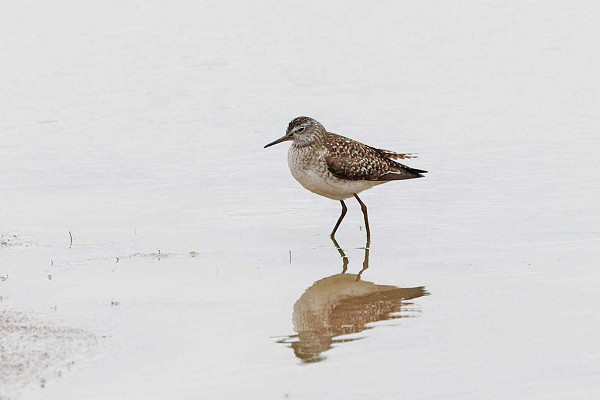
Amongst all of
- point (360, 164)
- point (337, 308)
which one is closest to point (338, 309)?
point (337, 308)

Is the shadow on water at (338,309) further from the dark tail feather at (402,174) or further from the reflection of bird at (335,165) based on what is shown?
the dark tail feather at (402,174)

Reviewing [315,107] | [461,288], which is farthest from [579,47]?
[461,288]

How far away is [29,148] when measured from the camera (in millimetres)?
14859

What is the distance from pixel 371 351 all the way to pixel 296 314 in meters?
1.12

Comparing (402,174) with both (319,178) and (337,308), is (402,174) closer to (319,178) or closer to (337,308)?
(319,178)

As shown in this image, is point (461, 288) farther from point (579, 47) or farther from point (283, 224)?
point (579, 47)

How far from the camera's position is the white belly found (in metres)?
12.2

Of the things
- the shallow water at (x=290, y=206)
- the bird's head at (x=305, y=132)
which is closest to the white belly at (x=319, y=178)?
the bird's head at (x=305, y=132)

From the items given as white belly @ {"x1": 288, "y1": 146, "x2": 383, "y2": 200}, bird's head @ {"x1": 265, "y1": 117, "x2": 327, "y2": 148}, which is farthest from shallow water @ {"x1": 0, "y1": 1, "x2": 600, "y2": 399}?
bird's head @ {"x1": 265, "y1": 117, "x2": 327, "y2": 148}

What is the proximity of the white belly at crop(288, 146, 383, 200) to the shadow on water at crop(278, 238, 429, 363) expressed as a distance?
67.5 inches

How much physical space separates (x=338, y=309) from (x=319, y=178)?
2887mm

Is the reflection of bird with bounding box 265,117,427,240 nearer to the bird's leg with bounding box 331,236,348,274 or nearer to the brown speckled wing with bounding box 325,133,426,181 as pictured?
the brown speckled wing with bounding box 325,133,426,181

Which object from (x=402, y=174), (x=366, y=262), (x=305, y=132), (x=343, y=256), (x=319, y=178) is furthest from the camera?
(x=305, y=132)

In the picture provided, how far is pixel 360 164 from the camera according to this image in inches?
485
